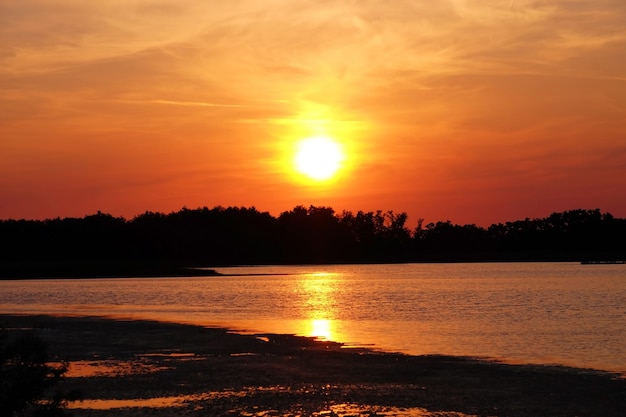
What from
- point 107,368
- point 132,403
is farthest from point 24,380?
point 107,368

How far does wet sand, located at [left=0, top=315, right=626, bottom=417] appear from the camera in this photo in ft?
81.8

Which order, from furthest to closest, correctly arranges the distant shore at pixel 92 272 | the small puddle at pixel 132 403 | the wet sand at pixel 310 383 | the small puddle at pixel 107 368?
the distant shore at pixel 92 272
the small puddle at pixel 107 368
the small puddle at pixel 132 403
the wet sand at pixel 310 383

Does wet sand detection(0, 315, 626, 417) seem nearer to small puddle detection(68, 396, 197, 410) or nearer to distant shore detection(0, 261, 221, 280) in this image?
small puddle detection(68, 396, 197, 410)

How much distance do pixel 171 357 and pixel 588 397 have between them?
17.8 meters

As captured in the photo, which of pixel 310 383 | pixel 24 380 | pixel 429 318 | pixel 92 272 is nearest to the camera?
pixel 24 380

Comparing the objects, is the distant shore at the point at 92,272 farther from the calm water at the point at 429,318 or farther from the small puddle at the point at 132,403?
the small puddle at the point at 132,403

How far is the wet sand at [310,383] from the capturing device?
2494 cm

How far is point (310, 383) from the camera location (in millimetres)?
29438

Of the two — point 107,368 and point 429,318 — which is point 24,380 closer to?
point 107,368

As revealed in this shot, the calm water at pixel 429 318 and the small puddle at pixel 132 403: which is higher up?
the calm water at pixel 429 318

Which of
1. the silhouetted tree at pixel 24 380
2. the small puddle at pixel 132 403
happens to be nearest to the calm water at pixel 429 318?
the small puddle at pixel 132 403

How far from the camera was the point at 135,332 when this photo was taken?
49031 mm

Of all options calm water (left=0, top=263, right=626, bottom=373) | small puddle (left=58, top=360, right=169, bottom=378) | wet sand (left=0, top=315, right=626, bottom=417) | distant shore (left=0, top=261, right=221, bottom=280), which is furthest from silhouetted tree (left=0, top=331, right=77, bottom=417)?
distant shore (left=0, top=261, right=221, bottom=280)

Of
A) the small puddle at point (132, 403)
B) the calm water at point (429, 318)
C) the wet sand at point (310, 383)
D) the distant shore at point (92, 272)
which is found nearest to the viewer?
the wet sand at point (310, 383)
